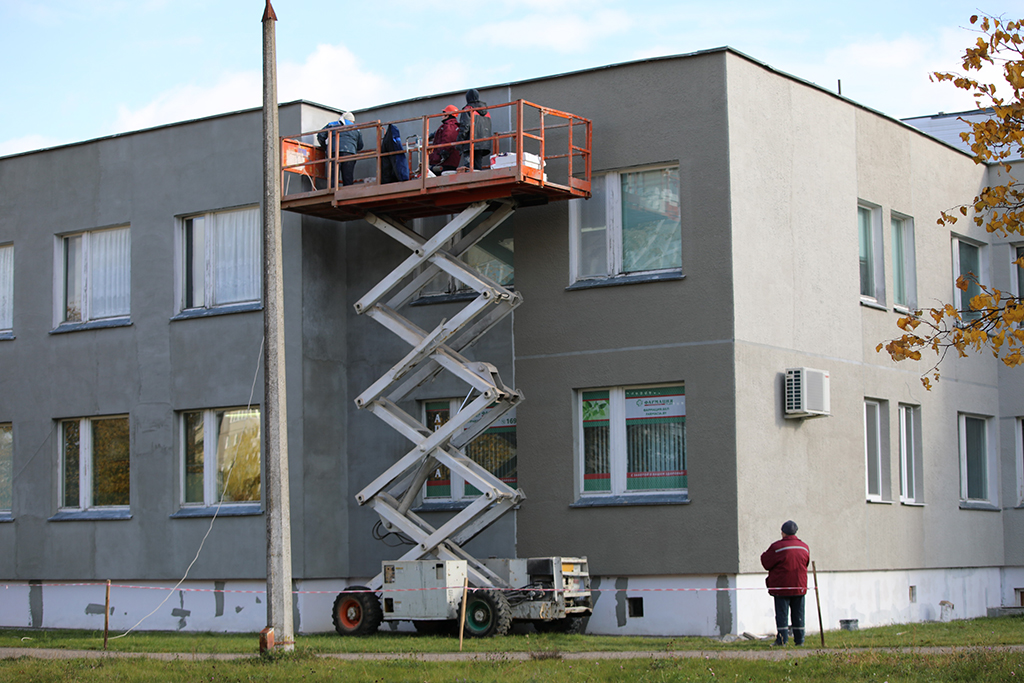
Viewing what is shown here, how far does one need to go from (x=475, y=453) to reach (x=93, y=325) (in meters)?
7.38

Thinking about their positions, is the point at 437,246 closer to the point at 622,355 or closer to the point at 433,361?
the point at 433,361

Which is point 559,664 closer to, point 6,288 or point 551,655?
point 551,655

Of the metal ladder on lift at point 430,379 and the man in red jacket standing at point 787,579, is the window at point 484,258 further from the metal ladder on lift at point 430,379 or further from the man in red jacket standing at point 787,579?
the man in red jacket standing at point 787,579

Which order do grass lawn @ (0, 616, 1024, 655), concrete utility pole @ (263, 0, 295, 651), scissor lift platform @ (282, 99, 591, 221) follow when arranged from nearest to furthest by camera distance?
concrete utility pole @ (263, 0, 295, 651) → grass lawn @ (0, 616, 1024, 655) → scissor lift platform @ (282, 99, 591, 221)

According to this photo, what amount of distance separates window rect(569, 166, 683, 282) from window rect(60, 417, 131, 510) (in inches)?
340

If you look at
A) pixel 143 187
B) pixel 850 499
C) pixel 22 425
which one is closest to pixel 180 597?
pixel 22 425

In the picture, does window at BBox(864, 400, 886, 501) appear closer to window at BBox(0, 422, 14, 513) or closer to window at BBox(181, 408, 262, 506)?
window at BBox(181, 408, 262, 506)

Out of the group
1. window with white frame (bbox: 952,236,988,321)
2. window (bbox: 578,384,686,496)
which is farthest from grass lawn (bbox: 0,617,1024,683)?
window with white frame (bbox: 952,236,988,321)

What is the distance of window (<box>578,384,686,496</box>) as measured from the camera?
60.9ft

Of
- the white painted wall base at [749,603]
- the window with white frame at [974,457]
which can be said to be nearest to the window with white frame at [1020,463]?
the window with white frame at [974,457]

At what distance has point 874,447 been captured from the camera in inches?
843

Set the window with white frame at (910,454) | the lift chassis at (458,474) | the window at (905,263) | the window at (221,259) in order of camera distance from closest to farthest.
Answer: the lift chassis at (458,474), the window at (221,259), the window with white frame at (910,454), the window at (905,263)

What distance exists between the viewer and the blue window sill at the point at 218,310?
21.1 m

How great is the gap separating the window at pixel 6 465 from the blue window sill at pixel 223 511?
4.28 metres
